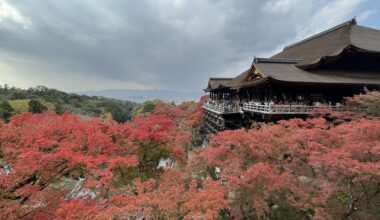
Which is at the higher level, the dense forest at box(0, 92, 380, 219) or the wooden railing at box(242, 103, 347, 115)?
the wooden railing at box(242, 103, 347, 115)

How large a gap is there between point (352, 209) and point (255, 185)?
326 cm

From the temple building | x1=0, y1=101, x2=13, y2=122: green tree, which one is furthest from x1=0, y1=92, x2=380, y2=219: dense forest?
x1=0, y1=101, x2=13, y2=122: green tree

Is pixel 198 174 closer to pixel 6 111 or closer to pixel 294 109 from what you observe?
pixel 294 109

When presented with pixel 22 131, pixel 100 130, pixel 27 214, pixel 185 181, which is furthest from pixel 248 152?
pixel 22 131

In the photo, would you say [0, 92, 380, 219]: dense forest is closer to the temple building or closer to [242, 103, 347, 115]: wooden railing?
[242, 103, 347, 115]: wooden railing

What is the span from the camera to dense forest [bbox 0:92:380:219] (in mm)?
7379

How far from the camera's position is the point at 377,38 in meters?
23.2

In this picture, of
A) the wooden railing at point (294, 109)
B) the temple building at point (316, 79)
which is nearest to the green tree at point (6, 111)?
the temple building at point (316, 79)

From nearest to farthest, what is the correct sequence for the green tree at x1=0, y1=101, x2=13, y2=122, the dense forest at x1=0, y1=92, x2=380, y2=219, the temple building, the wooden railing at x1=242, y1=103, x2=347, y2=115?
the dense forest at x1=0, y1=92, x2=380, y2=219 → the wooden railing at x1=242, y1=103, x2=347, y2=115 → the temple building → the green tree at x1=0, y1=101, x2=13, y2=122

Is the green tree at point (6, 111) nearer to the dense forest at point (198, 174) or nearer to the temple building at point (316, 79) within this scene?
the dense forest at point (198, 174)

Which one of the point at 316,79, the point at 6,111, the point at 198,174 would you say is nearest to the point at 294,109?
the point at 316,79

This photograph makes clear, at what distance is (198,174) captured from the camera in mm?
12180

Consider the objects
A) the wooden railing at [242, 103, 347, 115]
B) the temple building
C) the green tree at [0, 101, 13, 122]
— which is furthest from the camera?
the green tree at [0, 101, 13, 122]

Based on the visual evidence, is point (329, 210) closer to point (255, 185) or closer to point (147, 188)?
point (255, 185)
